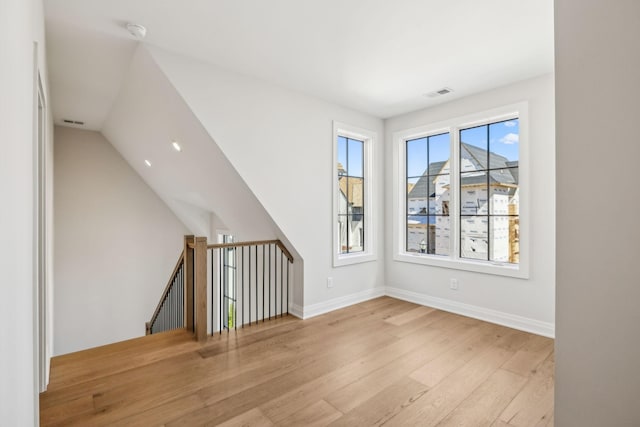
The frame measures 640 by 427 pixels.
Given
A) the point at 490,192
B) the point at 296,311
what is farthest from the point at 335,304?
the point at 490,192

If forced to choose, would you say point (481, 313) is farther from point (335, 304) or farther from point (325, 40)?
point (325, 40)

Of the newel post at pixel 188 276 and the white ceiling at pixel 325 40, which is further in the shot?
the newel post at pixel 188 276

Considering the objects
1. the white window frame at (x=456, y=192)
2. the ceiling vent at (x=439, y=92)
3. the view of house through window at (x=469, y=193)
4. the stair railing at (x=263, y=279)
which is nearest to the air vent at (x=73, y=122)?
the stair railing at (x=263, y=279)

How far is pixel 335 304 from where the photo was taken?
393cm


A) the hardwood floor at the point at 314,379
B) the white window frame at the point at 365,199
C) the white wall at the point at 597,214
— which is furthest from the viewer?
the white window frame at the point at 365,199

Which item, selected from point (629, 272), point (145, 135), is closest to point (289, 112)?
point (145, 135)

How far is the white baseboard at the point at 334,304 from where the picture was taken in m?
3.65

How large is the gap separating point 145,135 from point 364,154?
290 cm

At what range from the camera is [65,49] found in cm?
268

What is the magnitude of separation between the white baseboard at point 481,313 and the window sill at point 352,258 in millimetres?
592

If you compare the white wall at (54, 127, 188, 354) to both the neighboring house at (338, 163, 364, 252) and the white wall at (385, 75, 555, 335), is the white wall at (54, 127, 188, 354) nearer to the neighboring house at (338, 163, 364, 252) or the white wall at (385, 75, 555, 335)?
the neighboring house at (338, 163, 364, 252)
